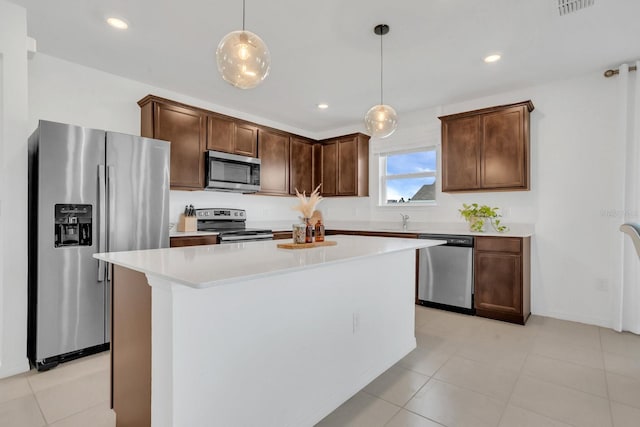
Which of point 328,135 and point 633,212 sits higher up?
point 328,135

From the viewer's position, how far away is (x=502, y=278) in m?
3.35

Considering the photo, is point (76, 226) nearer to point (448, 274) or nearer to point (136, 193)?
point (136, 193)

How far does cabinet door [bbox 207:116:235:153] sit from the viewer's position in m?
3.87

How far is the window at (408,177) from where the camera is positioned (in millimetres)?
4578

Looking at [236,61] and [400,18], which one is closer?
[236,61]

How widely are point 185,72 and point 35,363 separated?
2.81 meters

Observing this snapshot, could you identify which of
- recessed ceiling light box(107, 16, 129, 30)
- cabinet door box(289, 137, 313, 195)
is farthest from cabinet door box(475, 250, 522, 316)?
recessed ceiling light box(107, 16, 129, 30)

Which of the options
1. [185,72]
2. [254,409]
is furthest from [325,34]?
[254,409]

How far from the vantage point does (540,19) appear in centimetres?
237

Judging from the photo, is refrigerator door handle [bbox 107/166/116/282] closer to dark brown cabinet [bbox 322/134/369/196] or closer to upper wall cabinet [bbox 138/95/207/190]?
upper wall cabinet [bbox 138/95/207/190]

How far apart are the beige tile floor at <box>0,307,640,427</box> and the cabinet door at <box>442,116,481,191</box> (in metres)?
1.81

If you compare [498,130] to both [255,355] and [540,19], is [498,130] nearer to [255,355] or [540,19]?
[540,19]

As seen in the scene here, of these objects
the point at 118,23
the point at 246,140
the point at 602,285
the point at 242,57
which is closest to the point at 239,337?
the point at 242,57

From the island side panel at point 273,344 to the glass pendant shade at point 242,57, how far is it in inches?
43.8
